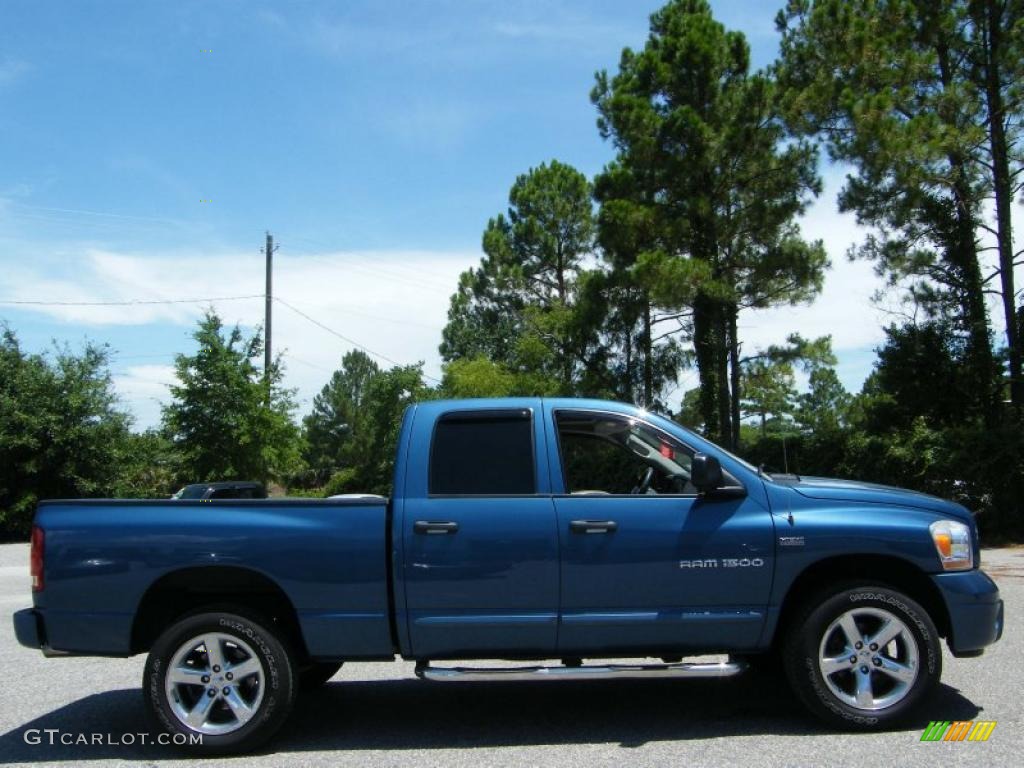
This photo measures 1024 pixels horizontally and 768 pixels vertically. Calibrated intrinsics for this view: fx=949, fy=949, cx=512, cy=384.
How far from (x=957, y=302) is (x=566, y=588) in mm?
17995

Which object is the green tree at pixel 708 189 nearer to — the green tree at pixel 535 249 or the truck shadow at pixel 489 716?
the green tree at pixel 535 249

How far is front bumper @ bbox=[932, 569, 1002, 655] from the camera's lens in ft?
17.7

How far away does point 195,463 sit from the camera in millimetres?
29625

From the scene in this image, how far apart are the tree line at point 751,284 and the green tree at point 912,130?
0.15 ft

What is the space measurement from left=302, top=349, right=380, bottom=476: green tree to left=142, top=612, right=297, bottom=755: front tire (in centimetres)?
5950

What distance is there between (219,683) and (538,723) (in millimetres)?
1933

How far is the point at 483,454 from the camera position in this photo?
5.68 meters

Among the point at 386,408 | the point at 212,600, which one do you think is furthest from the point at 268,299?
the point at 212,600

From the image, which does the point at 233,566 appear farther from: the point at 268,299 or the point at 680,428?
the point at 268,299

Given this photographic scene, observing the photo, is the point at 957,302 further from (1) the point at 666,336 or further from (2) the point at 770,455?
(1) the point at 666,336

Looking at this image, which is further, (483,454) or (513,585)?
(483,454)

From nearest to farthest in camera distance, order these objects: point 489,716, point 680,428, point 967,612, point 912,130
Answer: point 967,612
point 680,428
point 489,716
point 912,130

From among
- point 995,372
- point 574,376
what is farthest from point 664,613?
point 574,376

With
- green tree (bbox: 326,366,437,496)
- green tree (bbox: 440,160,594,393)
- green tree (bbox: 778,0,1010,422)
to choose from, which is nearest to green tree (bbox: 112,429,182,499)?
green tree (bbox: 326,366,437,496)
